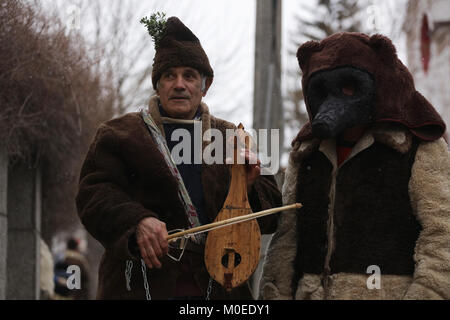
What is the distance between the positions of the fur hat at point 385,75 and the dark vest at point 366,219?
0.14 m

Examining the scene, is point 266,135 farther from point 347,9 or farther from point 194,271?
point 347,9

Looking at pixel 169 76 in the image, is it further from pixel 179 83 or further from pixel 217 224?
pixel 217 224

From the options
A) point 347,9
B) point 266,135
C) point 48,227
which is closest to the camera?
point 266,135

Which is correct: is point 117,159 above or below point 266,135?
below

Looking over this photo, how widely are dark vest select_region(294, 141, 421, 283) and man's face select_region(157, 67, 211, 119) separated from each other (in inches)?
28.6

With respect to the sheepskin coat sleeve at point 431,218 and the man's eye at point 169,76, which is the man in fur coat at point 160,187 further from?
the sheepskin coat sleeve at point 431,218

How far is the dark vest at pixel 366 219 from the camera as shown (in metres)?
3.56

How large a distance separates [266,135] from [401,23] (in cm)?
984

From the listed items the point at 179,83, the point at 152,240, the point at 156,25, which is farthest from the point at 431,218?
the point at 156,25

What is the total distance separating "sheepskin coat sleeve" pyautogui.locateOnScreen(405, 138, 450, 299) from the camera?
11.1ft

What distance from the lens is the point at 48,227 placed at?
32.1ft

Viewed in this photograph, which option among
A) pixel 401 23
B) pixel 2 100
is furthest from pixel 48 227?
pixel 401 23

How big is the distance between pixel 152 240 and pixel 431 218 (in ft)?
3.99

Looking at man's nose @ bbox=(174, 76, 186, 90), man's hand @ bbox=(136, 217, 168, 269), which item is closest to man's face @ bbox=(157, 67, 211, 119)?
man's nose @ bbox=(174, 76, 186, 90)
